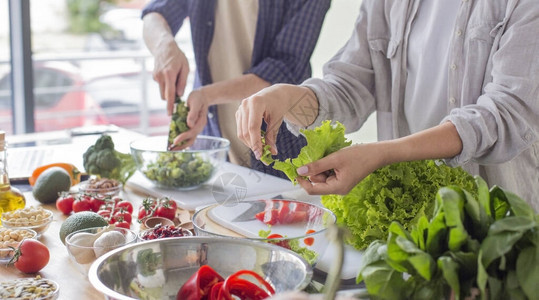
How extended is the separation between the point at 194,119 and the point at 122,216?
2.08ft

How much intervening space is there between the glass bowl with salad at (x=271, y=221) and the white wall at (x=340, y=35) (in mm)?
2122

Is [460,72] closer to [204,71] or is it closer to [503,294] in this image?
[503,294]

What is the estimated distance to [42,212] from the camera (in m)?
1.71

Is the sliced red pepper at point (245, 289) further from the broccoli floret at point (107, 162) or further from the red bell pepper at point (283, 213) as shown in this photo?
the broccoli floret at point (107, 162)

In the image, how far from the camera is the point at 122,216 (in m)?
1.68

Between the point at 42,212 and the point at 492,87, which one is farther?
the point at 42,212

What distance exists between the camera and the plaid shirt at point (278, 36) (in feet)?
8.10

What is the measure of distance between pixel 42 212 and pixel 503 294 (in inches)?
46.7

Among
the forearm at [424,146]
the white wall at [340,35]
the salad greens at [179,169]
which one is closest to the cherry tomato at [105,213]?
the salad greens at [179,169]

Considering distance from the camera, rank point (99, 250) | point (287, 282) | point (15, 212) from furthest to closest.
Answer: point (15, 212) < point (99, 250) < point (287, 282)

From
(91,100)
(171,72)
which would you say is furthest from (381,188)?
(91,100)

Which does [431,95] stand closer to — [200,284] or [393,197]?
[393,197]

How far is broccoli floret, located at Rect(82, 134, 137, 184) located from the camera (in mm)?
2098

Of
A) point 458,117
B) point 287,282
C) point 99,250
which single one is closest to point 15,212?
point 99,250
